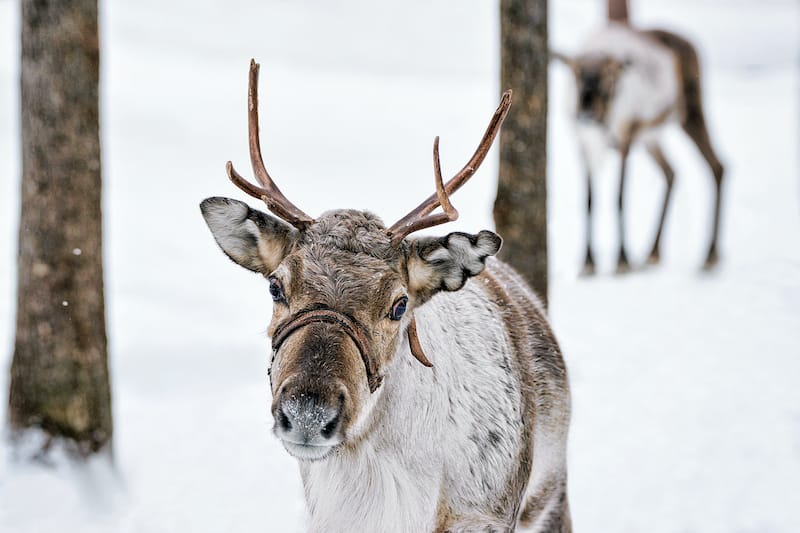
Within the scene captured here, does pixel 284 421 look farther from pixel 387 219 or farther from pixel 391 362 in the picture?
pixel 387 219

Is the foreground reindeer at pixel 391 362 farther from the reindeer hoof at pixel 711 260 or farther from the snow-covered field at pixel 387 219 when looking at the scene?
the reindeer hoof at pixel 711 260

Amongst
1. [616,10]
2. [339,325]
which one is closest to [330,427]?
→ [339,325]

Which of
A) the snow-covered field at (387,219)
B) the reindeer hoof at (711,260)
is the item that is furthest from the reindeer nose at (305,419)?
the reindeer hoof at (711,260)

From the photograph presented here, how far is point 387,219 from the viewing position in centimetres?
1131

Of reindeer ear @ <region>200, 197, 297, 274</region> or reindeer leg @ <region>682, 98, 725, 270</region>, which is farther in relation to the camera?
reindeer leg @ <region>682, 98, 725, 270</region>

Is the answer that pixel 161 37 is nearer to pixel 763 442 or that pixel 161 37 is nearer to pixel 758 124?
pixel 758 124

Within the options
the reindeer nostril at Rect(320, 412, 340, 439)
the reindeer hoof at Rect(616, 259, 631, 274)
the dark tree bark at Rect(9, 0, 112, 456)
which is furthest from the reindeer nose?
the reindeer hoof at Rect(616, 259, 631, 274)

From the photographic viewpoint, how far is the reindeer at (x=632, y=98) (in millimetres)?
9859

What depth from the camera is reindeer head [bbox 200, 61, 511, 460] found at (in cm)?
280

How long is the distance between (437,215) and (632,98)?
7271mm

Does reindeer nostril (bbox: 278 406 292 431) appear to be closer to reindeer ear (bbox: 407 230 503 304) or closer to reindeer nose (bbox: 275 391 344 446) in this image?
reindeer nose (bbox: 275 391 344 446)

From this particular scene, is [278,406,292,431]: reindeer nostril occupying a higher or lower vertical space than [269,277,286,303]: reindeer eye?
lower

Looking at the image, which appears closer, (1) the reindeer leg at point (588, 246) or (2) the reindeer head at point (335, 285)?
(2) the reindeer head at point (335, 285)

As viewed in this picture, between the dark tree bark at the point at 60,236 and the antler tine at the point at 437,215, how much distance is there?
252 centimetres
